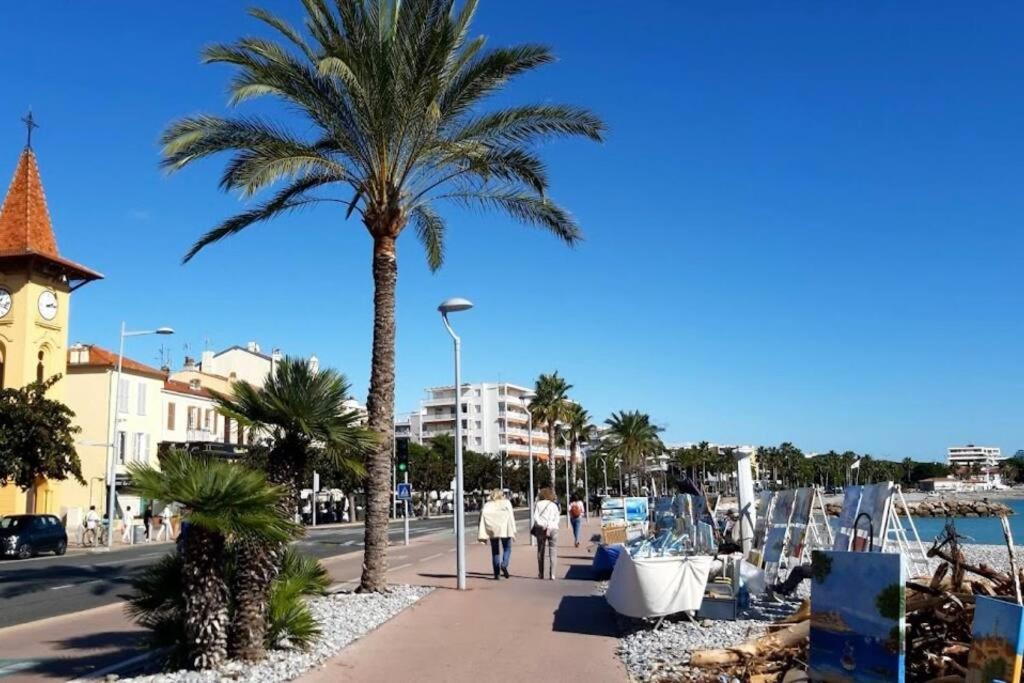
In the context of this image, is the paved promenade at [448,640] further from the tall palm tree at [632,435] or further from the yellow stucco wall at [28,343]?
the tall palm tree at [632,435]

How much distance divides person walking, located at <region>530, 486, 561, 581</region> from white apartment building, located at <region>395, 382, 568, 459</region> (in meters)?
105

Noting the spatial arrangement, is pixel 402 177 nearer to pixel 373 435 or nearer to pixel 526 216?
pixel 526 216

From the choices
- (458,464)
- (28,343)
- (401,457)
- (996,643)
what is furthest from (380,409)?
(28,343)

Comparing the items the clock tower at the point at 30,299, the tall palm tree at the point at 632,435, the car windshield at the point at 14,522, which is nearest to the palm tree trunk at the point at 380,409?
the car windshield at the point at 14,522

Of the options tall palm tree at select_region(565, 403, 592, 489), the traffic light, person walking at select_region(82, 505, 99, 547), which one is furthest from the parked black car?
tall palm tree at select_region(565, 403, 592, 489)

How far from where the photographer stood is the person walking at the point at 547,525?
56.5 feet

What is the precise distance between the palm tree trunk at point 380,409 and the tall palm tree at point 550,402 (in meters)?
49.7

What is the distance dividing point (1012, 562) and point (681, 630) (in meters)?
3.72

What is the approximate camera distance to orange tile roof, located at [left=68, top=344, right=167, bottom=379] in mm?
53281

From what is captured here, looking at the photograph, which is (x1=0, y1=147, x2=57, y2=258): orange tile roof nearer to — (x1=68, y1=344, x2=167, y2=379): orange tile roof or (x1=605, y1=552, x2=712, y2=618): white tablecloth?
(x1=68, y1=344, x2=167, y2=379): orange tile roof

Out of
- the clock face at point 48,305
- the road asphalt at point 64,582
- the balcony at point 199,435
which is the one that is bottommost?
the road asphalt at point 64,582

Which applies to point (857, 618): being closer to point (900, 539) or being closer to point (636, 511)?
point (900, 539)

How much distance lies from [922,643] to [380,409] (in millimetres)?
8837

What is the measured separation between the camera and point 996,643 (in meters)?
5.45
